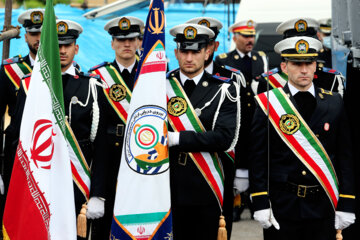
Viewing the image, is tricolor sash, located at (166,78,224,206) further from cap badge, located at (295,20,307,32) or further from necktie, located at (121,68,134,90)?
cap badge, located at (295,20,307,32)

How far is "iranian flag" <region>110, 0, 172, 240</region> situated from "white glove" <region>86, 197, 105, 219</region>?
0.35m

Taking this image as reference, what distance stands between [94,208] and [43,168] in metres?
0.69

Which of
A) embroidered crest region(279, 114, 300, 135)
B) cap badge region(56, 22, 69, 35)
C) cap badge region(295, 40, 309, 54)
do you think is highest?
cap badge region(56, 22, 69, 35)

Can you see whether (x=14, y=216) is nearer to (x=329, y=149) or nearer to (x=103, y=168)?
(x=103, y=168)

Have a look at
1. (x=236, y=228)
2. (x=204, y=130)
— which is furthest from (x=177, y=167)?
(x=236, y=228)

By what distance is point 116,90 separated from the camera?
5.91m

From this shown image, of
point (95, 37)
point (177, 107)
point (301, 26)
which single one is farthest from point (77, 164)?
point (95, 37)

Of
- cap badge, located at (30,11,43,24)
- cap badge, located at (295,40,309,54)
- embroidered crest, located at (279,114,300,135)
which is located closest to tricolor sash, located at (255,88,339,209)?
embroidered crest, located at (279,114,300,135)

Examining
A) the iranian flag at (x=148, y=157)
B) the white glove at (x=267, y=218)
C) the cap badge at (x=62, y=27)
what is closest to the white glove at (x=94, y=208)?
the iranian flag at (x=148, y=157)

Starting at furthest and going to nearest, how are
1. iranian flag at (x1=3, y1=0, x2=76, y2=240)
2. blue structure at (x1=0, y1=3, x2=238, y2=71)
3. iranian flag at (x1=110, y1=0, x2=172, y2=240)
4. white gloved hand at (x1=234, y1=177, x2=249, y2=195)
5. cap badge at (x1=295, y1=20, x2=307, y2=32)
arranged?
blue structure at (x1=0, y1=3, x2=238, y2=71) < cap badge at (x1=295, y1=20, x2=307, y2=32) < white gloved hand at (x1=234, y1=177, x2=249, y2=195) < iranian flag at (x1=110, y1=0, x2=172, y2=240) < iranian flag at (x1=3, y1=0, x2=76, y2=240)

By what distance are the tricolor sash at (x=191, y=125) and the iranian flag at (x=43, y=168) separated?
86 cm

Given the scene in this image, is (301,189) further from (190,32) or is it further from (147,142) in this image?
(190,32)

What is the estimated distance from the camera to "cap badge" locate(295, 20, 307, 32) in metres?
6.81

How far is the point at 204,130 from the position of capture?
17.1 feet
